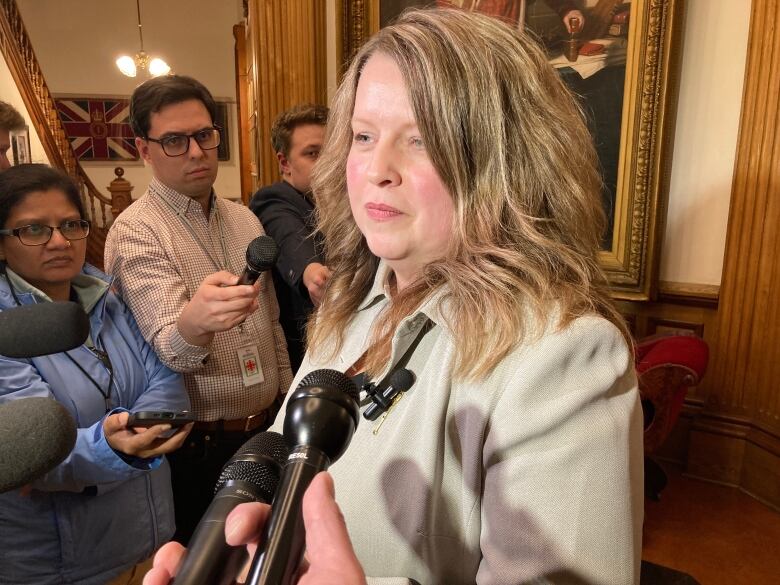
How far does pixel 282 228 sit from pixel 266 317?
1.35 feet

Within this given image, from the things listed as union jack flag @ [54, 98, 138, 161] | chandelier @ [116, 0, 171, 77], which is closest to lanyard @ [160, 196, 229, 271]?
chandelier @ [116, 0, 171, 77]

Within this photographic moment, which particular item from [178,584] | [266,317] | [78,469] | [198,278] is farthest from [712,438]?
[178,584]

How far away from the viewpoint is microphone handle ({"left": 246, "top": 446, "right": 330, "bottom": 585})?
18.3 inches

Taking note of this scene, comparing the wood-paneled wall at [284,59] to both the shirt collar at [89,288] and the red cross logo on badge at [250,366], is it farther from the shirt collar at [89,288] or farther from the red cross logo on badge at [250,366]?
the shirt collar at [89,288]

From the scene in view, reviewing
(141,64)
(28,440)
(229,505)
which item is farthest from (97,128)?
(229,505)

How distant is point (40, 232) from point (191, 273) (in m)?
0.47

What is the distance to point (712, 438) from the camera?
131 inches

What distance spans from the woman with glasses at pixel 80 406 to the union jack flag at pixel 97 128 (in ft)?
30.7

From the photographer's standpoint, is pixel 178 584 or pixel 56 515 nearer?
pixel 178 584

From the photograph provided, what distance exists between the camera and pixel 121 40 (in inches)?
390

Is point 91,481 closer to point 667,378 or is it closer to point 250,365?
point 250,365

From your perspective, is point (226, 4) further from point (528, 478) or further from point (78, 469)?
point (528, 478)

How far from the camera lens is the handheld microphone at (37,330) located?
700 millimetres

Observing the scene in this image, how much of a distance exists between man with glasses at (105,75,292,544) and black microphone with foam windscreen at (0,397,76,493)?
3.71 ft
